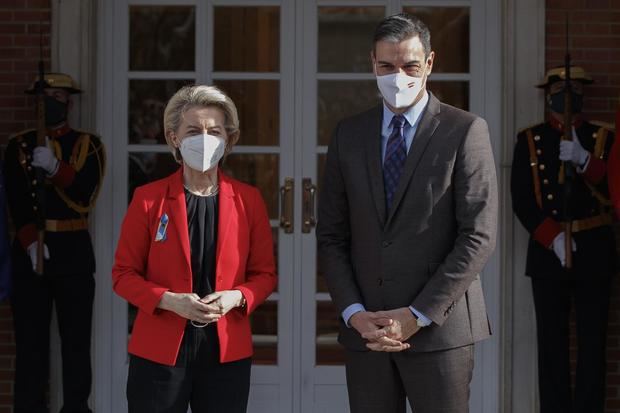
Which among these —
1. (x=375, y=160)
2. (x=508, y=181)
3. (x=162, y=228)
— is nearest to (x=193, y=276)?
(x=162, y=228)

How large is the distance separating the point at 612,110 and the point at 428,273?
2526 millimetres

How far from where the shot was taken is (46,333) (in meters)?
5.37

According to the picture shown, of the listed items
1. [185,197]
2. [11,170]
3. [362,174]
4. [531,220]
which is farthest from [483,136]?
[11,170]

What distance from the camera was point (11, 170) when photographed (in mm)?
5355

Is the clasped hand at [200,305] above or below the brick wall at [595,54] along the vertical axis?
below

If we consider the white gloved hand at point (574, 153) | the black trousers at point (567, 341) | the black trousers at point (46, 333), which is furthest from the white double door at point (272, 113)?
the white gloved hand at point (574, 153)

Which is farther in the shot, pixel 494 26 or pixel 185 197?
pixel 494 26

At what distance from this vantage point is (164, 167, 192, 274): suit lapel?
3469mm

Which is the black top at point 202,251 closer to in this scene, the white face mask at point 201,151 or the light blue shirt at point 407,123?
the white face mask at point 201,151

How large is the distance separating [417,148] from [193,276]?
2.59 ft

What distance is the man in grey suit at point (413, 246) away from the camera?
3.31 meters

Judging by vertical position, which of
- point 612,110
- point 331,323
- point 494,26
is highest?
point 494,26

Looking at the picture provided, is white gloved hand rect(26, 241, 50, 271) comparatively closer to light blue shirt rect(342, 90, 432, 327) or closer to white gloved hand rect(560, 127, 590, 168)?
light blue shirt rect(342, 90, 432, 327)

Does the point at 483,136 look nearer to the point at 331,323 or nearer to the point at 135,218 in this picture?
the point at 135,218
